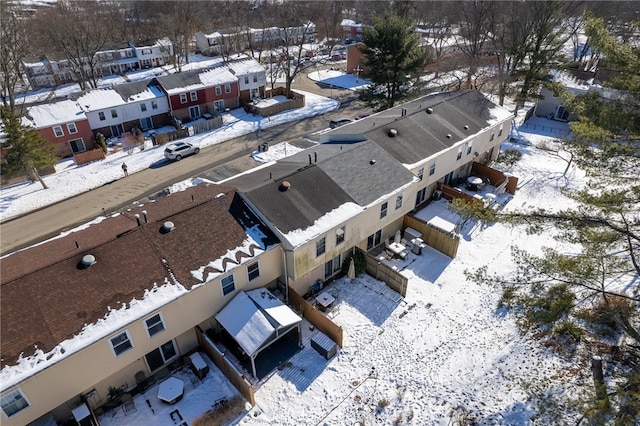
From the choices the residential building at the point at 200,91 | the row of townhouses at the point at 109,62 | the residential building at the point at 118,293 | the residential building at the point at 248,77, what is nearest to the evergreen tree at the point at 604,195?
the residential building at the point at 118,293

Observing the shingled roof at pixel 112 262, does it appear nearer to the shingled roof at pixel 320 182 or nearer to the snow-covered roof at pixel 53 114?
the shingled roof at pixel 320 182

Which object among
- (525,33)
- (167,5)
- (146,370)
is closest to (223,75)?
(525,33)

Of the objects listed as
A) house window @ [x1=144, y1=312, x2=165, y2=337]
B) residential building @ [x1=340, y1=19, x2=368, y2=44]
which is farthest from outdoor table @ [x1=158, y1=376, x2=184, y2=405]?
residential building @ [x1=340, y1=19, x2=368, y2=44]

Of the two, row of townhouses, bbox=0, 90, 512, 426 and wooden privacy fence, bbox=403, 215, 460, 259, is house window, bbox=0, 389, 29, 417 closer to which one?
row of townhouses, bbox=0, 90, 512, 426

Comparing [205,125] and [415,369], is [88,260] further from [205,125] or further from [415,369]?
[205,125]

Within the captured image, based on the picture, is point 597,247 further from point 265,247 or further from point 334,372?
point 265,247

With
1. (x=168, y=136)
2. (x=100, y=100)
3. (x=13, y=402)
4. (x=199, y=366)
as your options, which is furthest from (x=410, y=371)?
(x=100, y=100)
